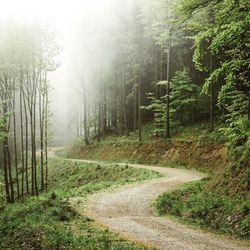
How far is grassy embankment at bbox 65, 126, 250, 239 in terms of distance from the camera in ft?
41.3

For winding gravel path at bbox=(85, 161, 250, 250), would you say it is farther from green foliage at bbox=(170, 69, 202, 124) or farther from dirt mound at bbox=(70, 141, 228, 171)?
green foliage at bbox=(170, 69, 202, 124)

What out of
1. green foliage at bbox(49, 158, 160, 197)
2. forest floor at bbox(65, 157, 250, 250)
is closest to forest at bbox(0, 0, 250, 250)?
forest floor at bbox(65, 157, 250, 250)

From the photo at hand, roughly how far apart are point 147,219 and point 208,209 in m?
2.23

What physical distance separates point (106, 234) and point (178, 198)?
240 inches

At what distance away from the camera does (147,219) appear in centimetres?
1378

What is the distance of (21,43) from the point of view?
24625 mm

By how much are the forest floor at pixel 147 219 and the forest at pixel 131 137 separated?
0.05m

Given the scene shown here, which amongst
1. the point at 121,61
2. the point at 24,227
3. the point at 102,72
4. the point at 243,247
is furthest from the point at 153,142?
the point at 243,247

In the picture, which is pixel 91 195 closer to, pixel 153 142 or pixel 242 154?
pixel 242 154

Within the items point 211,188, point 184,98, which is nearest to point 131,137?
point 184,98

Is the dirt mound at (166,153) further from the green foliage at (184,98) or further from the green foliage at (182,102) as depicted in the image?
the green foliage at (184,98)

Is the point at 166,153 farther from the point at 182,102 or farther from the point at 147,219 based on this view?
the point at 147,219

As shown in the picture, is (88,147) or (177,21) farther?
(88,147)

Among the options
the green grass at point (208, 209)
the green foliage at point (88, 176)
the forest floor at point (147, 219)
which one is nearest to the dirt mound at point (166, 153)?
the green foliage at point (88, 176)
